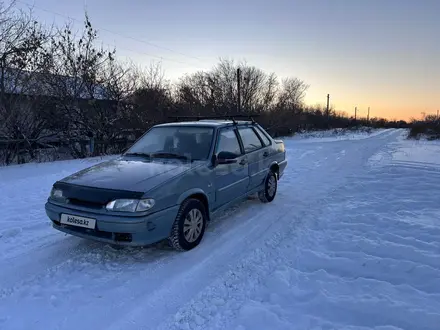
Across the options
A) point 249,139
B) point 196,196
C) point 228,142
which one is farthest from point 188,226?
point 249,139

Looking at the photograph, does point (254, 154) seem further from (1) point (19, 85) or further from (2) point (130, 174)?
(1) point (19, 85)

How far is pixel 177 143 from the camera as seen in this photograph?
16.4 ft

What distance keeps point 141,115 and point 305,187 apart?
10.3m

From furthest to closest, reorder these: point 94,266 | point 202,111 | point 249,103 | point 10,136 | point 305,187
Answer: point 249,103 → point 202,111 → point 10,136 → point 305,187 → point 94,266

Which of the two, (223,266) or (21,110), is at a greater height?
(21,110)

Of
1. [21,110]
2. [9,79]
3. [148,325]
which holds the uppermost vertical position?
[9,79]

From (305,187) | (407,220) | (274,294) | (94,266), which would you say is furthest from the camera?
(305,187)

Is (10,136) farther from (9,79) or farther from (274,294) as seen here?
(274,294)

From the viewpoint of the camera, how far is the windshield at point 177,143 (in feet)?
15.6

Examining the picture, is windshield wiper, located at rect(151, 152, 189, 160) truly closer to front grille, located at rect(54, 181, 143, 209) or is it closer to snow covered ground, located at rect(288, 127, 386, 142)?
front grille, located at rect(54, 181, 143, 209)

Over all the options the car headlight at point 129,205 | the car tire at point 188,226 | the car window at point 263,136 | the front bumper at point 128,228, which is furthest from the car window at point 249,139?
the car headlight at point 129,205

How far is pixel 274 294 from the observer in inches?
124

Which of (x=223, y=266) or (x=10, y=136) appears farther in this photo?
(x=10, y=136)

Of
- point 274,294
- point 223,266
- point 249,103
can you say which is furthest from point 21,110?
point 249,103
